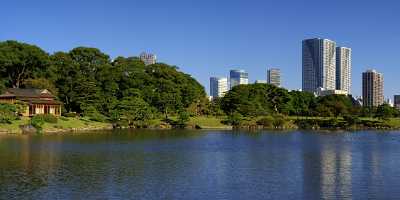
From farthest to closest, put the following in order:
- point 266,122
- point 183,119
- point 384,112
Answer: point 384,112 → point 266,122 → point 183,119

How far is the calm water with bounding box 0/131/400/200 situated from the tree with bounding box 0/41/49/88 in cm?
3848

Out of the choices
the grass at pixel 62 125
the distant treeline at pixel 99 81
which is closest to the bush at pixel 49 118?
the grass at pixel 62 125

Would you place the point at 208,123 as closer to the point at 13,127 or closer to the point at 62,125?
the point at 62,125

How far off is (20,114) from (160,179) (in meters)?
44.1

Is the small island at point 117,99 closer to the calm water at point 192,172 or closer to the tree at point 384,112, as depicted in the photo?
the tree at point 384,112

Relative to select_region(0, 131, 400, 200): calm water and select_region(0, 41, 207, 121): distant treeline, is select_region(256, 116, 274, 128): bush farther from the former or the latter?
select_region(0, 131, 400, 200): calm water

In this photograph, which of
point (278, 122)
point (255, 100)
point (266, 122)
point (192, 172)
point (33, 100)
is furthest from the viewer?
point (255, 100)

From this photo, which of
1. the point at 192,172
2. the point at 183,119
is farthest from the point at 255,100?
the point at 192,172

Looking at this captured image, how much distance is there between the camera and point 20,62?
77.4m

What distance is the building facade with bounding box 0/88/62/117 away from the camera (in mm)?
66375

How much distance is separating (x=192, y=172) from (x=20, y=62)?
57.8 m

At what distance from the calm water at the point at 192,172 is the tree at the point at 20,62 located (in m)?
38.5

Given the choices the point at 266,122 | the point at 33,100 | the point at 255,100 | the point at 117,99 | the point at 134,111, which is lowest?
the point at 266,122

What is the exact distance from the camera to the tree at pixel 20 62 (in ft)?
251
